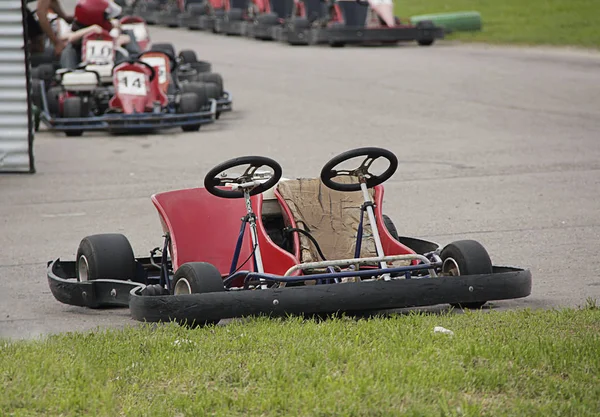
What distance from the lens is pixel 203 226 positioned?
20.7ft

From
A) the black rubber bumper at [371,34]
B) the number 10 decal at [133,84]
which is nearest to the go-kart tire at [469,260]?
the number 10 decal at [133,84]

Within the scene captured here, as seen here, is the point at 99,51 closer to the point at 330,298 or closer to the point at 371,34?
the point at 330,298

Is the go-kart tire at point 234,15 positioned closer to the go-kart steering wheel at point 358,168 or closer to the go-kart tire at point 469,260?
the go-kart steering wheel at point 358,168

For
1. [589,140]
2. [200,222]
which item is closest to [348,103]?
[589,140]

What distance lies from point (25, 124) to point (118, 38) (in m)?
4.27

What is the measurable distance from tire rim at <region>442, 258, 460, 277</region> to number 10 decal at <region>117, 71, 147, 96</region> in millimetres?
7885

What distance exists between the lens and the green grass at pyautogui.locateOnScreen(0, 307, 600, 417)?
13.3 feet

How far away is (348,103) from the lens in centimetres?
1600

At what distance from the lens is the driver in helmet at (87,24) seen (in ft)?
48.1

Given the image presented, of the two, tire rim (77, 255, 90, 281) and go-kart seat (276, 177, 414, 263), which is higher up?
go-kart seat (276, 177, 414, 263)

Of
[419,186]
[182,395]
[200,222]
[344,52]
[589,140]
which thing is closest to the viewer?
[182,395]

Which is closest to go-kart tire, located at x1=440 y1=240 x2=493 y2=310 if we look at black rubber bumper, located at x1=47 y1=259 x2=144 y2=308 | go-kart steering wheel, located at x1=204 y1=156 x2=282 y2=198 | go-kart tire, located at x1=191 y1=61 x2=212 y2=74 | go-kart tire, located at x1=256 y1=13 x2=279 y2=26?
go-kart steering wheel, located at x1=204 y1=156 x2=282 y2=198

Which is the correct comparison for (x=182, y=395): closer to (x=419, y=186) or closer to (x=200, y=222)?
(x=200, y=222)

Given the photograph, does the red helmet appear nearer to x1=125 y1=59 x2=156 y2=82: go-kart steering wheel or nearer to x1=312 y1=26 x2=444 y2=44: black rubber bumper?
x1=125 y1=59 x2=156 y2=82: go-kart steering wheel
